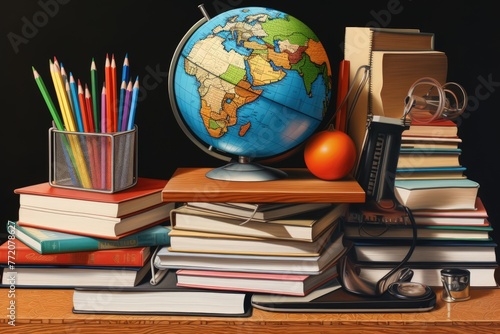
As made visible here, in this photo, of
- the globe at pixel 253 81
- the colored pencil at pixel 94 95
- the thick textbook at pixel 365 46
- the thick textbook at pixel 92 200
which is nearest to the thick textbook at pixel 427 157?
the thick textbook at pixel 365 46

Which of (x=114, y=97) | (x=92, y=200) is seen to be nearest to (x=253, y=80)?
(x=114, y=97)

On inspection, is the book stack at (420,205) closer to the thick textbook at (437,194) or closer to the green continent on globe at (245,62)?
the thick textbook at (437,194)

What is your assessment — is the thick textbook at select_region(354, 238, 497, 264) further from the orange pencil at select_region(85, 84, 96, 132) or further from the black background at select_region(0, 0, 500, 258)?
the orange pencil at select_region(85, 84, 96, 132)

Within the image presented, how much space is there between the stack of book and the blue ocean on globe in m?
0.16

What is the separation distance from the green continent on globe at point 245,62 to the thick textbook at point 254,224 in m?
0.19

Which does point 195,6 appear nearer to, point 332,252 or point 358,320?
point 332,252

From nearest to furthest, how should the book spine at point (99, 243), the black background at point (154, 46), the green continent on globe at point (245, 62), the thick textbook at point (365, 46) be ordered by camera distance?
the green continent on globe at point (245, 62)
the book spine at point (99, 243)
the thick textbook at point (365, 46)
the black background at point (154, 46)

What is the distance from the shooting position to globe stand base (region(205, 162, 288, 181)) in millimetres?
1499

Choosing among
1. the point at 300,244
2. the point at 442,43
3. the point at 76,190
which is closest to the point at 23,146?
the point at 76,190

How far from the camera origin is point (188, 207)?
1.47 metres

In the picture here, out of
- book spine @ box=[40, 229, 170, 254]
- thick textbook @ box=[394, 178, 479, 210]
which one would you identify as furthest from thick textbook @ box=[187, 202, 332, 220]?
thick textbook @ box=[394, 178, 479, 210]

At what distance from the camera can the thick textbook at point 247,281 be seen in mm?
1405

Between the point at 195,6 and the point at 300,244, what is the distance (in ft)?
2.41

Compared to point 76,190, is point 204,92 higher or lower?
higher
